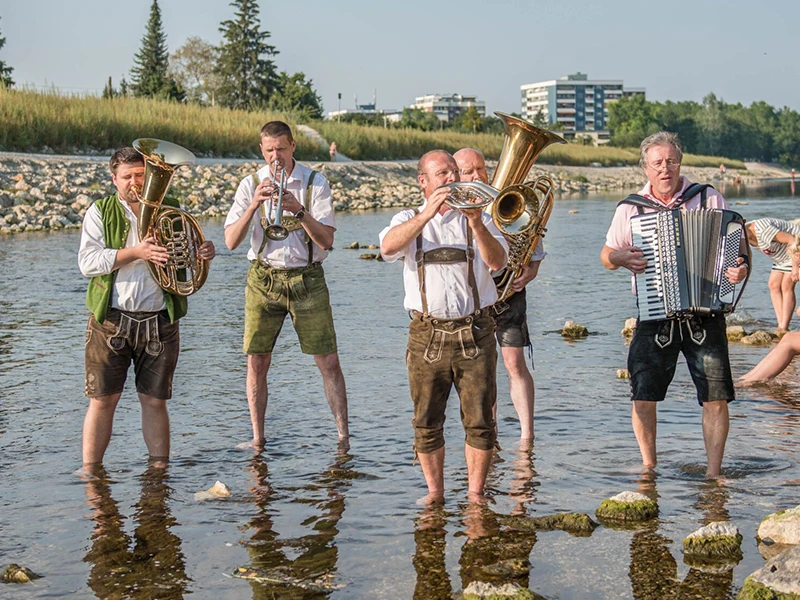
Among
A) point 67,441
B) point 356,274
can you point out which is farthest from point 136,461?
point 356,274

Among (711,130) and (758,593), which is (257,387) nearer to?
(758,593)

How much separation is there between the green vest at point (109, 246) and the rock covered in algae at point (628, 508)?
2694 mm

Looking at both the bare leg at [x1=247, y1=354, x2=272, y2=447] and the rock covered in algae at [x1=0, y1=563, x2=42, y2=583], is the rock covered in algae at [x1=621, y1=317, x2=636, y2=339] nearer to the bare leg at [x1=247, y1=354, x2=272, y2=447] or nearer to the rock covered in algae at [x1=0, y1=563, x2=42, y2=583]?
the bare leg at [x1=247, y1=354, x2=272, y2=447]

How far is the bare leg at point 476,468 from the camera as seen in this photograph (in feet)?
19.2

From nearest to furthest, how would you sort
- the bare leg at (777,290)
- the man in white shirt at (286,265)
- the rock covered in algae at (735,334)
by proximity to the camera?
1. the man in white shirt at (286,265)
2. the rock covered in algae at (735,334)
3. the bare leg at (777,290)

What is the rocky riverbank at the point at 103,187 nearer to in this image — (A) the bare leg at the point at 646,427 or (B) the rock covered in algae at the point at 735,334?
(B) the rock covered in algae at the point at 735,334

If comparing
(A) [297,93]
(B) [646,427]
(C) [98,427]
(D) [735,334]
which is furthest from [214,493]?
(A) [297,93]

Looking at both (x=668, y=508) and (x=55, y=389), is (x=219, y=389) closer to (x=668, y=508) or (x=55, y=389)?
(x=55, y=389)

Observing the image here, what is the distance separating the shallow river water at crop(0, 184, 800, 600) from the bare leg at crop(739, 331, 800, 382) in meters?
0.18

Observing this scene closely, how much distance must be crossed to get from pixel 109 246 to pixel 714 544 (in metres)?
3.78

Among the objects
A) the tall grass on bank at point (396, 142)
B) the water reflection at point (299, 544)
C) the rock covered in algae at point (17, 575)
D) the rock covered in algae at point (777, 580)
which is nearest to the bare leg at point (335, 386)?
the water reflection at point (299, 544)

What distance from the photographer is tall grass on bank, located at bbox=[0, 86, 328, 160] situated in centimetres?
3381

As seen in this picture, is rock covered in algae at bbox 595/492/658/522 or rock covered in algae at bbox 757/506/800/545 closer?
rock covered in algae at bbox 757/506/800/545

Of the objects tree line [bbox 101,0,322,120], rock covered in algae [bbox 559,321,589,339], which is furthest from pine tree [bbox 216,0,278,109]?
rock covered in algae [bbox 559,321,589,339]
